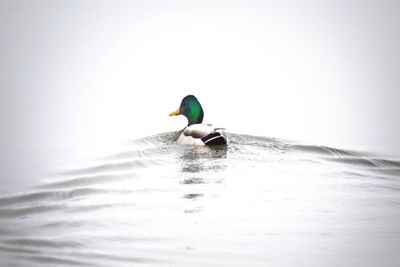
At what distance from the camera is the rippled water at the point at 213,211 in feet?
23.8

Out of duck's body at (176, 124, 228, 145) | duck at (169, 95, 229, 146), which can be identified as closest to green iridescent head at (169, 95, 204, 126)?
duck at (169, 95, 229, 146)

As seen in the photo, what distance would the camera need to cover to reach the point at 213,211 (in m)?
8.63

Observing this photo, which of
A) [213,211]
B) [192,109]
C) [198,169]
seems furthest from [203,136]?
[213,211]

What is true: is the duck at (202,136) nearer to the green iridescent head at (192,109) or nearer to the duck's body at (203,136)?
the duck's body at (203,136)

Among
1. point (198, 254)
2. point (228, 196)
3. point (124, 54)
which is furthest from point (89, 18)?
point (198, 254)

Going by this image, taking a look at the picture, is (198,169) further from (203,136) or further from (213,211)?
(213,211)

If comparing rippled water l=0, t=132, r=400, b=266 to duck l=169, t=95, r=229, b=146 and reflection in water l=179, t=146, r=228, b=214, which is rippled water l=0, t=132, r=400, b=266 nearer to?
reflection in water l=179, t=146, r=228, b=214

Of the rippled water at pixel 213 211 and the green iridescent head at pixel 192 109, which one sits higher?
the green iridescent head at pixel 192 109

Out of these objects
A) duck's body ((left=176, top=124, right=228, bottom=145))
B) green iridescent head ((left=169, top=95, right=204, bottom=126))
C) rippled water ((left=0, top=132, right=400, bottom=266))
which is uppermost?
green iridescent head ((left=169, top=95, right=204, bottom=126))

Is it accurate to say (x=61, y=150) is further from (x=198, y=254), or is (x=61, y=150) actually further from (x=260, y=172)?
(x=198, y=254)

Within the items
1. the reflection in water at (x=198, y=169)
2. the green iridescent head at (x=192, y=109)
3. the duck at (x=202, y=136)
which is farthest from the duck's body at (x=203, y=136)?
the green iridescent head at (x=192, y=109)

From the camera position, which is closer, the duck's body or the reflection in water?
the reflection in water

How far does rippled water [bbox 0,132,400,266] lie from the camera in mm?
7250

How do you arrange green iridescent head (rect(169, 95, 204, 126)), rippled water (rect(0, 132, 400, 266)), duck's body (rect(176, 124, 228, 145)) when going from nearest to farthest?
rippled water (rect(0, 132, 400, 266)), duck's body (rect(176, 124, 228, 145)), green iridescent head (rect(169, 95, 204, 126))
